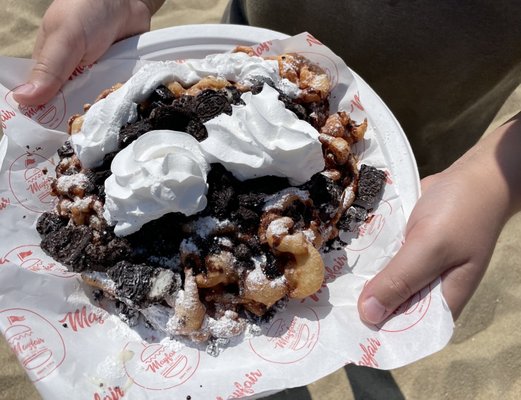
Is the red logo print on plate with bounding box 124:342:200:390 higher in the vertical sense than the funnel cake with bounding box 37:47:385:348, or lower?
lower

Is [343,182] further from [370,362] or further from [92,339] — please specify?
[92,339]

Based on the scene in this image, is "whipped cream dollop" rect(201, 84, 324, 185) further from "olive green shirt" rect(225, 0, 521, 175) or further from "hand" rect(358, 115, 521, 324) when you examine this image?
"olive green shirt" rect(225, 0, 521, 175)

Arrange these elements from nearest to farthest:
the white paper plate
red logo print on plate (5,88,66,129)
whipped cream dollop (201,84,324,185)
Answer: whipped cream dollop (201,84,324,185), red logo print on plate (5,88,66,129), the white paper plate

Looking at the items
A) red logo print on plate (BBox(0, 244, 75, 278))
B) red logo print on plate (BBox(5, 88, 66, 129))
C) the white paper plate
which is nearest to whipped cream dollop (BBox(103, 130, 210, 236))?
red logo print on plate (BBox(0, 244, 75, 278))

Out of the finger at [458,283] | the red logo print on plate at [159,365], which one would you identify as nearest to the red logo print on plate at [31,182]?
the red logo print on plate at [159,365]

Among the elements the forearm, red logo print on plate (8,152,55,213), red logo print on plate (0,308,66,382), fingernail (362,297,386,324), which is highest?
the forearm

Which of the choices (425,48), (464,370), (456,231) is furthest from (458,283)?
(464,370)

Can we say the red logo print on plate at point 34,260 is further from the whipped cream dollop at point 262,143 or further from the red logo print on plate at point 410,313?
the red logo print on plate at point 410,313

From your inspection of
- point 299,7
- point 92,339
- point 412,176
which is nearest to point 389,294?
point 412,176
